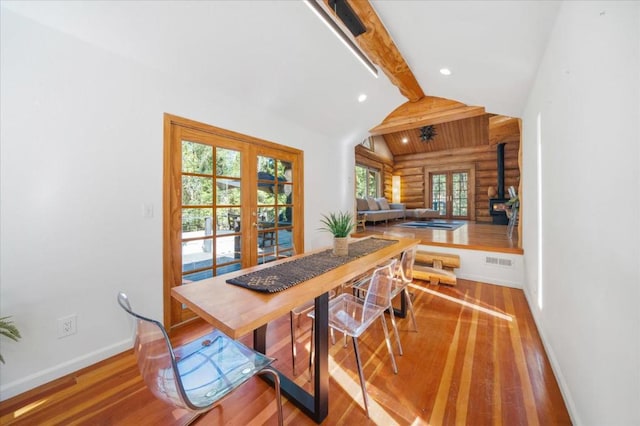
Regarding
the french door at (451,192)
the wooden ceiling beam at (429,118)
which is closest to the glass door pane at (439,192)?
the french door at (451,192)

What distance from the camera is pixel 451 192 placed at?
30.4ft

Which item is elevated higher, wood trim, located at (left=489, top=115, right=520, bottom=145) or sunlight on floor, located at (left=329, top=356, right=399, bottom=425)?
wood trim, located at (left=489, top=115, right=520, bottom=145)

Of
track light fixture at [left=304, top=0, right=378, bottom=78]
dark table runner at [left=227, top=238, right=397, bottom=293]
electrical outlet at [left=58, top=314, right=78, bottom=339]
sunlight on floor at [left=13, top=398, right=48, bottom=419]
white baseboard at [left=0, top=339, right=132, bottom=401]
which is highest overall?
track light fixture at [left=304, top=0, right=378, bottom=78]

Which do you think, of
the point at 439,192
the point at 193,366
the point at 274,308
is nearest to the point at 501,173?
the point at 439,192

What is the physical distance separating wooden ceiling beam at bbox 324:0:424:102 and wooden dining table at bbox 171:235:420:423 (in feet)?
6.84

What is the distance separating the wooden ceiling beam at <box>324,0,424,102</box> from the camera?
2061 millimetres

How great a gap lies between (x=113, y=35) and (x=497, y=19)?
2741mm

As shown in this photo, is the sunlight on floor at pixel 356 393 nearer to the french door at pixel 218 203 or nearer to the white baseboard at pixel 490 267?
the french door at pixel 218 203

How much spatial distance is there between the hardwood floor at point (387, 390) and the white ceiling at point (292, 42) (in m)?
2.29

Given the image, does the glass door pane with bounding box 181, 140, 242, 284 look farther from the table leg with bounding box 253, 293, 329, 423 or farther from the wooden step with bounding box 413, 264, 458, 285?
the wooden step with bounding box 413, 264, 458, 285

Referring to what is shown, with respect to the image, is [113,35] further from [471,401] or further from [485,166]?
[485,166]

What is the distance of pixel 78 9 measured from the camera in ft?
5.13

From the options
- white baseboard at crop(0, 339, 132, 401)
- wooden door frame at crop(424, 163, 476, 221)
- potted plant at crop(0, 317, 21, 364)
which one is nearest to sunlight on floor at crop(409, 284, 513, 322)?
white baseboard at crop(0, 339, 132, 401)

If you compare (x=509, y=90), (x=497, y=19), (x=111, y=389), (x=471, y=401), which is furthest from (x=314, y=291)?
(x=509, y=90)
